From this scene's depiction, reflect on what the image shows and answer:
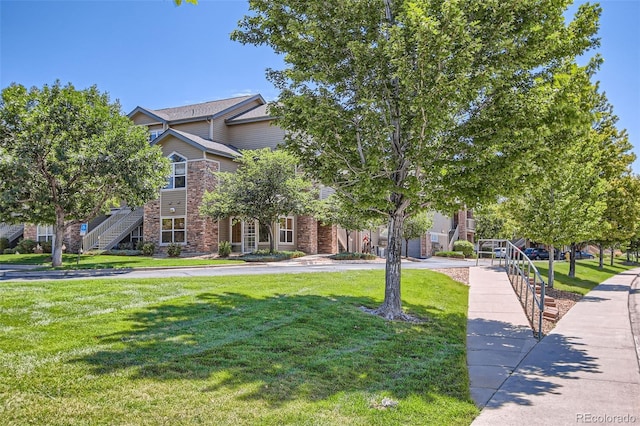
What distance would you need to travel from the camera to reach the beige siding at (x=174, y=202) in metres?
32.4

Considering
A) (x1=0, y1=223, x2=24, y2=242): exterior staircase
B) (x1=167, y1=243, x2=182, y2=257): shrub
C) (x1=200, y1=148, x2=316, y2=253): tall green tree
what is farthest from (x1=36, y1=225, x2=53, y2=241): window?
(x1=200, y1=148, x2=316, y2=253): tall green tree

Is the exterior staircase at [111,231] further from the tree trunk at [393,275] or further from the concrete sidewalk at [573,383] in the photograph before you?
the concrete sidewalk at [573,383]

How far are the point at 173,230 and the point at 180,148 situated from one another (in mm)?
5369

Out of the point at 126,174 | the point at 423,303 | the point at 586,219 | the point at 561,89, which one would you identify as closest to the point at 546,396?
the point at 561,89

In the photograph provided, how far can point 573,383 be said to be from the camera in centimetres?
688

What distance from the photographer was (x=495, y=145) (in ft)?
31.6

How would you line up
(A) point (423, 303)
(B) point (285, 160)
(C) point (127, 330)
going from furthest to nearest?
(B) point (285, 160)
(A) point (423, 303)
(C) point (127, 330)

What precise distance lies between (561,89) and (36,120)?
2003 cm

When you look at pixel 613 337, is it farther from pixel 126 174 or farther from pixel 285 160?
pixel 285 160

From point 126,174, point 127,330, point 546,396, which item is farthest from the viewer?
point 126,174

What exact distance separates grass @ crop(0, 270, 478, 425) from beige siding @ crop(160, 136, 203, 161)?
20.8m

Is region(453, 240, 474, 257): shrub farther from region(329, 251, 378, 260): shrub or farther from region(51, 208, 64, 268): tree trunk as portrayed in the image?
region(51, 208, 64, 268): tree trunk

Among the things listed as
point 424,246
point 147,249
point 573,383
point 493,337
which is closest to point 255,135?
point 147,249

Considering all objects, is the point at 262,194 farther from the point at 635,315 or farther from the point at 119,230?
Result: the point at 635,315
